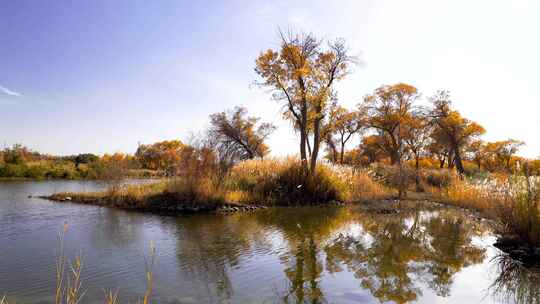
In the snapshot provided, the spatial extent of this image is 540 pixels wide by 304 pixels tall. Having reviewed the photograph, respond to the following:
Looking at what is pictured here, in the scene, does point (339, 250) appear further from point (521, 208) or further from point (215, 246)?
point (521, 208)

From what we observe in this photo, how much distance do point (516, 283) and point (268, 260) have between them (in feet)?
10.9

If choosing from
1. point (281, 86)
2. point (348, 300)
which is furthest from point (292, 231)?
point (281, 86)

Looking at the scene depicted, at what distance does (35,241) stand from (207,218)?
13.3 ft

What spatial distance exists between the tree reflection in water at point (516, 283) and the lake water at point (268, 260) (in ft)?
0.05

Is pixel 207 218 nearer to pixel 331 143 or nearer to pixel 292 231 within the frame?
pixel 292 231

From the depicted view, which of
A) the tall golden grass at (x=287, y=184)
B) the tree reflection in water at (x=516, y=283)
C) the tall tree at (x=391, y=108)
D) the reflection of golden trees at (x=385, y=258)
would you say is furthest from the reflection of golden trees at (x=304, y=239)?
the tall tree at (x=391, y=108)

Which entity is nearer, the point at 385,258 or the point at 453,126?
the point at 385,258

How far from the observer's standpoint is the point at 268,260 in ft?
17.5

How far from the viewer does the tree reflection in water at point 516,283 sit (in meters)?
4.07

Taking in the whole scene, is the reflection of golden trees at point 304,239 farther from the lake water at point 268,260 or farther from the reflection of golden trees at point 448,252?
the reflection of golden trees at point 448,252

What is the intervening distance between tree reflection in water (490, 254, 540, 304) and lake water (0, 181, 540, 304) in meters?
0.01

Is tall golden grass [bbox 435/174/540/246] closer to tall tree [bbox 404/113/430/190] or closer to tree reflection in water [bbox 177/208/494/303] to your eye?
tree reflection in water [bbox 177/208/494/303]

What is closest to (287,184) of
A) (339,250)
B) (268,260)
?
(339,250)

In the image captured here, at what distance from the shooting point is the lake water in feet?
13.1
